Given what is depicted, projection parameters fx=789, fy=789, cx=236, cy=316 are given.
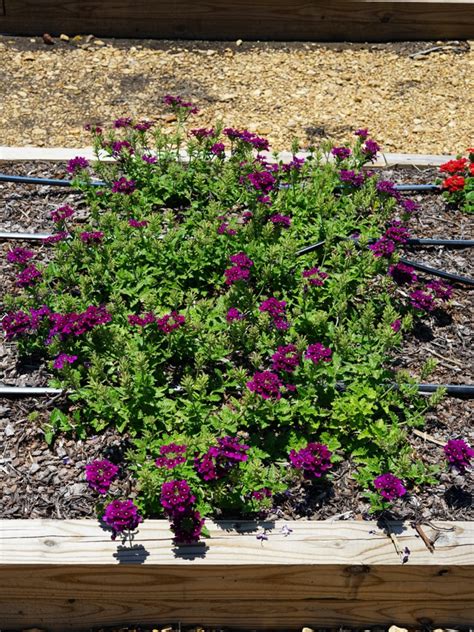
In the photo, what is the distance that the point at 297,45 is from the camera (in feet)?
24.2

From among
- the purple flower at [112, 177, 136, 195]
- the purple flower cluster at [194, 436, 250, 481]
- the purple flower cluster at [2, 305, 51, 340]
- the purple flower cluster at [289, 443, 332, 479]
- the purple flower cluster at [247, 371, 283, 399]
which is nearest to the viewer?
the purple flower cluster at [194, 436, 250, 481]

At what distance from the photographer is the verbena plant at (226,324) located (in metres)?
3.22

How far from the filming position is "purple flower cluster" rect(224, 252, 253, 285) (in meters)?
3.75

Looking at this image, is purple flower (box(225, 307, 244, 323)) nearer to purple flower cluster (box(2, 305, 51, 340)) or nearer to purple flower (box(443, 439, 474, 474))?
purple flower cluster (box(2, 305, 51, 340))

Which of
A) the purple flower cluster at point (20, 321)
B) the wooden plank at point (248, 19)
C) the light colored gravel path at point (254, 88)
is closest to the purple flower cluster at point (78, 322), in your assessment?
the purple flower cluster at point (20, 321)

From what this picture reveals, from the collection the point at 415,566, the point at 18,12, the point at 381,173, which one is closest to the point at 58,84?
the point at 18,12

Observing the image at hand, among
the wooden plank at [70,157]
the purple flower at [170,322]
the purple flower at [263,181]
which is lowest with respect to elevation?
the purple flower at [170,322]

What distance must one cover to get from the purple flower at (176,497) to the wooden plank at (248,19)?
17.8 ft

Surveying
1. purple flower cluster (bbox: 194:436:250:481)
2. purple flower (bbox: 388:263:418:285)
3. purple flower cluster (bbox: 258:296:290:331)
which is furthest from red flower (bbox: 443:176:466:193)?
purple flower cluster (bbox: 194:436:250:481)

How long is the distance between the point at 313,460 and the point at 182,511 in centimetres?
57

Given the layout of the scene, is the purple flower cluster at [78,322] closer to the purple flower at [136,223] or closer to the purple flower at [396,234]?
the purple flower at [136,223]

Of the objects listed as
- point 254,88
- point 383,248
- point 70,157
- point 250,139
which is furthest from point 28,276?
A: point 254,88

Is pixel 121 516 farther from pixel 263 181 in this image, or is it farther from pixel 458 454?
pixel 263 181

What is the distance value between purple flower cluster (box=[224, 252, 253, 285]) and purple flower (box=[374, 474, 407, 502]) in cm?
119
